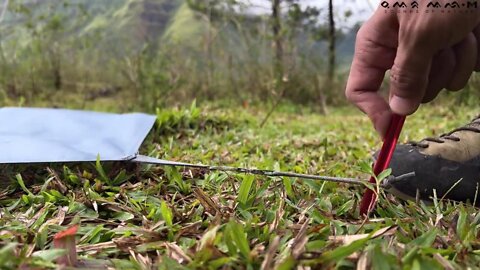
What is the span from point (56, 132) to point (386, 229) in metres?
0.94

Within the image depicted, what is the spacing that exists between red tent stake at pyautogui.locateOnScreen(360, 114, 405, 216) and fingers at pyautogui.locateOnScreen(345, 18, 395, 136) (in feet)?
0.05

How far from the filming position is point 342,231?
739mm

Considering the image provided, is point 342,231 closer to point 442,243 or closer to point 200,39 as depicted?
point 442,243

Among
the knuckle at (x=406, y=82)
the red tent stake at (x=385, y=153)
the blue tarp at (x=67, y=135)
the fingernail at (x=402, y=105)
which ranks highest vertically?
the knuckle at (x=406, y=82)

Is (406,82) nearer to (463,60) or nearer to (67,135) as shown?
(463,60)

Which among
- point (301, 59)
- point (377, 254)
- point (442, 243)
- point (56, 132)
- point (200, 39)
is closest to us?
point (377, 254)

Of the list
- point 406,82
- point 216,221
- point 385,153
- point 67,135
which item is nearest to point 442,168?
point 385,153

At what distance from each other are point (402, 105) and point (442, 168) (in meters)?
0.34

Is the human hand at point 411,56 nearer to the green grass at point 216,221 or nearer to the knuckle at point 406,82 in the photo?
the knuckle at point 406,82

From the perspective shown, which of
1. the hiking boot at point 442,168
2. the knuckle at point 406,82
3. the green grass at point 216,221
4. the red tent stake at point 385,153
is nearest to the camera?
the green grass at point 216,221

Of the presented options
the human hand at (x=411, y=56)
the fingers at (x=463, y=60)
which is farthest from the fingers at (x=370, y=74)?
the fingers at (x=463, y=60)

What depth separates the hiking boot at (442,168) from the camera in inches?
38.9

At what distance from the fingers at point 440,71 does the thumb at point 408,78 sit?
0.07 metres

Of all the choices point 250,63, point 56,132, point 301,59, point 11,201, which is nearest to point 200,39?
point 250,63
